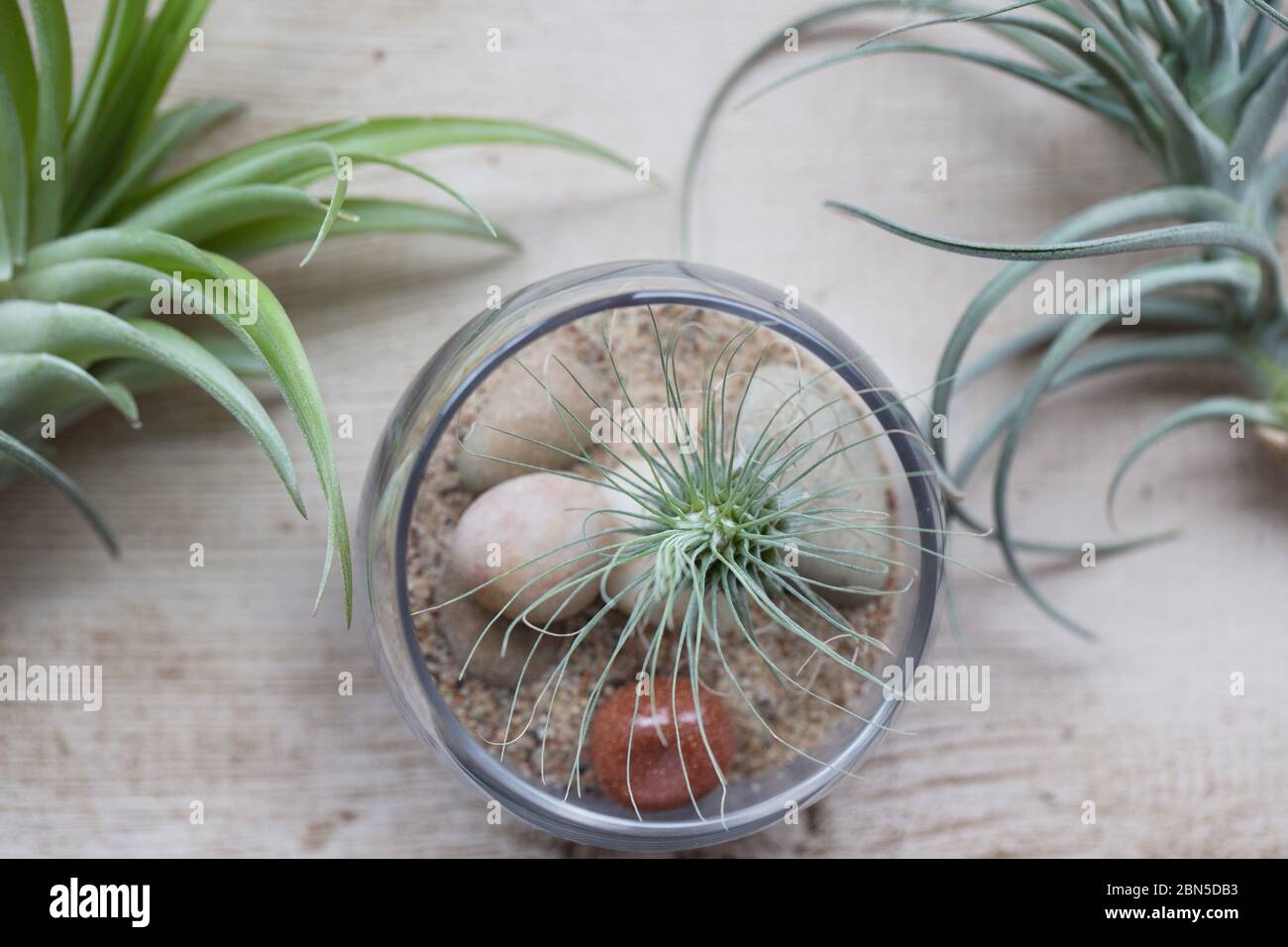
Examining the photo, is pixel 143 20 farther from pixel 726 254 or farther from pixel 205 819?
pixel 205 819

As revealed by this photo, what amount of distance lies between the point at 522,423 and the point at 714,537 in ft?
0.51

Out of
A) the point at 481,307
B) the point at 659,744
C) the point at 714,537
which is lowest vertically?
the point at 659,744

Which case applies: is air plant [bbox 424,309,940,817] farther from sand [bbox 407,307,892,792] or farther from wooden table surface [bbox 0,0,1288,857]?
wooden table surface [bbox 0,0,1288,857]

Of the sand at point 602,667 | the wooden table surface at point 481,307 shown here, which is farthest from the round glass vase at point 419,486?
the wooden table surface at point 481,307

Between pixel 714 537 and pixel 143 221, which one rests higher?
pixel 143 221

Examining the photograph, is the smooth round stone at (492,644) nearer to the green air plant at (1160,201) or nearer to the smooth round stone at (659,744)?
the smooth round stone at (659,744)

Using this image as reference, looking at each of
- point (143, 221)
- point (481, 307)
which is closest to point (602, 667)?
point (481, 307)

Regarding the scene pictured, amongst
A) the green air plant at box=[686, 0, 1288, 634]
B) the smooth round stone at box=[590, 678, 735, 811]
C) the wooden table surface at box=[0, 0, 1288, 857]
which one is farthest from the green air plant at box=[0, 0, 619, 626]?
the green air plant at box=[686, 0, 1288, 634]

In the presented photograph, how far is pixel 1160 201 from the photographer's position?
72cm

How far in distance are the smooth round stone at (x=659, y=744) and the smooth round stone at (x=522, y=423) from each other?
0.16 metres

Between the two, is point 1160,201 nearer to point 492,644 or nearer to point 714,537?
point 714,537

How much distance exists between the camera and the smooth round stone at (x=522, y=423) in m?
0.65

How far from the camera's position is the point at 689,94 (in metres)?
0.82

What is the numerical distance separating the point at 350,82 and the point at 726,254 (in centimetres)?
32
